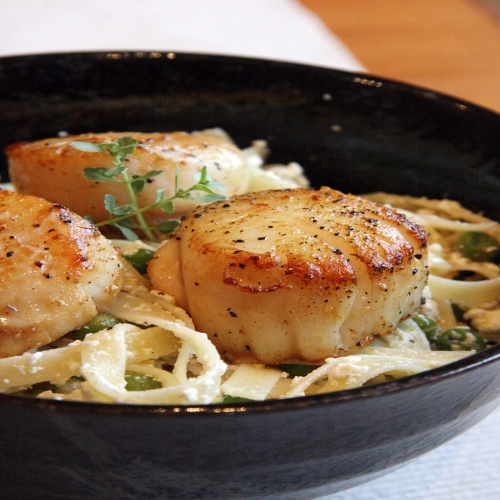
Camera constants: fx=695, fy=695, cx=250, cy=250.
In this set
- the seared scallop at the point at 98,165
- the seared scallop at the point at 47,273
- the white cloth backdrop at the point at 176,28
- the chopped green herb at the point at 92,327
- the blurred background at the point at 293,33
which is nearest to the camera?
the seared scallop at the point at 47,273

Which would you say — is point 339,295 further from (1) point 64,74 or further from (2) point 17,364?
(1) point 64,74

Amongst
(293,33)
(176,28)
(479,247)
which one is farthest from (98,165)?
(293,33)

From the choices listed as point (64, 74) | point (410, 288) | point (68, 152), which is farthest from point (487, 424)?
point (64, 74)

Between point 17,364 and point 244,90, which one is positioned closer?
point 17,364

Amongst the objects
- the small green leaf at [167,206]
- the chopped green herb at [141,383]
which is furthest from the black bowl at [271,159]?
the small green leaf at [167,206]

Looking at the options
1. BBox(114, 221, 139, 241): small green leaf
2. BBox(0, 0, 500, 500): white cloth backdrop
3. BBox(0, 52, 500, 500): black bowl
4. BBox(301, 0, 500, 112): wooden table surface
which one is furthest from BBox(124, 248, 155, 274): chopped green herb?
BBox(301, 0, 500, 112): wooden table surface

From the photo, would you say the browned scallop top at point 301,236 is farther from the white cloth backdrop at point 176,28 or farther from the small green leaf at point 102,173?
the white cloth backdrop at point 176,28
